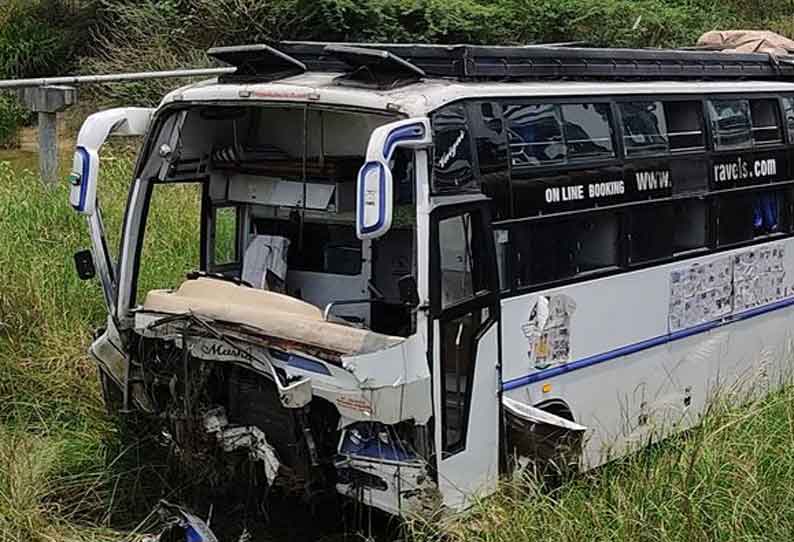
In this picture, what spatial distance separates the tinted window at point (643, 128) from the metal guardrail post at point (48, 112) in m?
5.84

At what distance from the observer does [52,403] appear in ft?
26.7

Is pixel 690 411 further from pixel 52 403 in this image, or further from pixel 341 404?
pixel 52 403

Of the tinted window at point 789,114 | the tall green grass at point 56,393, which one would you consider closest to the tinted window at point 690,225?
the tinted window at point 789,114

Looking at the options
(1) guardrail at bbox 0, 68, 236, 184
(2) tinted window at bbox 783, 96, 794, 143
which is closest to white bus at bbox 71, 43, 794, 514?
(2) tinted window at bbox 783, 96, 794, 143

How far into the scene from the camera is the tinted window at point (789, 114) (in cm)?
933

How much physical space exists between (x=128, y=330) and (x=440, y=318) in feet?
6.45

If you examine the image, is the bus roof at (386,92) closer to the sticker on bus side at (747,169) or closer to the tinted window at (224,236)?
the tinted window at (224,236)

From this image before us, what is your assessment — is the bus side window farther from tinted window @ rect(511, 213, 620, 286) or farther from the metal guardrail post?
the metal guardrail post

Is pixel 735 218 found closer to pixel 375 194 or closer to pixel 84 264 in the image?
pixel 375 194

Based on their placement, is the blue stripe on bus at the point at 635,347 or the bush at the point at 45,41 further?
the bush at the point at 45,41

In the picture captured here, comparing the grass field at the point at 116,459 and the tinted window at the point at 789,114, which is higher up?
the tinted window at the point at 789,114

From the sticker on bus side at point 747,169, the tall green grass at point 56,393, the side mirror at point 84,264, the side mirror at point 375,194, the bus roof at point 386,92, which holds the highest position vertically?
the bus roof at point 386,92

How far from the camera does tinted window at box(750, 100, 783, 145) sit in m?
8.91

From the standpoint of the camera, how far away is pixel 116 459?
290 inches
